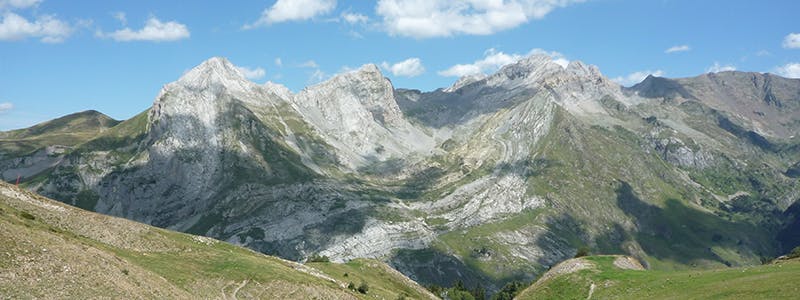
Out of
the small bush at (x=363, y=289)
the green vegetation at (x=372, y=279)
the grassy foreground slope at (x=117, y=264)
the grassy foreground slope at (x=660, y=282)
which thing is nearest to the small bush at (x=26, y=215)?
the grassy foreground slope at (x=117, y=264)

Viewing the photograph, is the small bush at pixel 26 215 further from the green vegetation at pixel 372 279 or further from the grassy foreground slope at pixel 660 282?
the grassy foreground slope at pixel 660 282

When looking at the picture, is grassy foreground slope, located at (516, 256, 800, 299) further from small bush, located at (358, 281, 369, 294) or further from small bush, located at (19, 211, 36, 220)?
small bush, located at (19, 211, 36, 220)

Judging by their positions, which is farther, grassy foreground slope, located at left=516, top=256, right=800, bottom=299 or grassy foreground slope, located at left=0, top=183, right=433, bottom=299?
grassy foreground slope, located at left=516, top=256, right=800, bottom=299

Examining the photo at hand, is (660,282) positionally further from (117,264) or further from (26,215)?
(26,215)

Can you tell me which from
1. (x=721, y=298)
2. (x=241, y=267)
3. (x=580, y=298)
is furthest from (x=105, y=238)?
(x=721, y=298)

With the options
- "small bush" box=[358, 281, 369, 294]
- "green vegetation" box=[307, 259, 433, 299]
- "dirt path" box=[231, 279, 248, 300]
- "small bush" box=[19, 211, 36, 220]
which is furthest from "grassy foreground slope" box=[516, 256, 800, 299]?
"small bush" box=[19, 211, 36, 220]

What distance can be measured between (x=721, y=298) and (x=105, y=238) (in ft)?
260

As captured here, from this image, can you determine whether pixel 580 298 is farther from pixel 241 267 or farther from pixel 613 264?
pixel 241 267

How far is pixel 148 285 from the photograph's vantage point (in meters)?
66.7

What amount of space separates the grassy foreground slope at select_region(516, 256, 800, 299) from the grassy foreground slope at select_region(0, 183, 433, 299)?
109 feet

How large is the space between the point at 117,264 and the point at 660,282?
227 ft

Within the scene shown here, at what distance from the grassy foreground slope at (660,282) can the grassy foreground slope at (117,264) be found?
33.2 metres

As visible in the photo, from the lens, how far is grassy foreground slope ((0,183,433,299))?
59031 millimetres

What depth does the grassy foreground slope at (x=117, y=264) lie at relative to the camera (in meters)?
59.0
